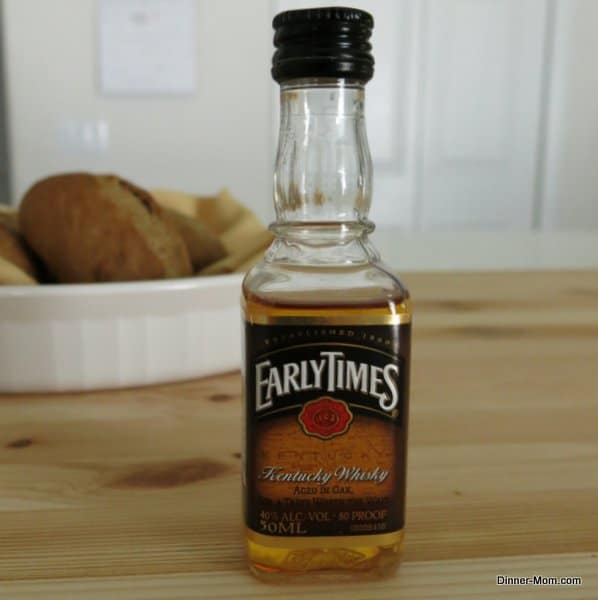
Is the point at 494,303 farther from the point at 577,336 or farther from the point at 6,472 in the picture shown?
the point at 6,472

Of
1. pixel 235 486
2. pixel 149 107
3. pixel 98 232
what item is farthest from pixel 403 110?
pixel 235 486

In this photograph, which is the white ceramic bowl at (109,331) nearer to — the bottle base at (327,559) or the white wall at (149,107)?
the bottle base at (327,559)

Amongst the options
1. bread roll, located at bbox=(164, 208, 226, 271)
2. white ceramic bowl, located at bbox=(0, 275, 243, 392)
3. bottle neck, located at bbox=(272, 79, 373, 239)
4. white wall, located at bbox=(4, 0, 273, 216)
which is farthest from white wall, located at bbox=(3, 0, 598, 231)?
bottle neck, located at bbox=(272, 79, 373, 239)

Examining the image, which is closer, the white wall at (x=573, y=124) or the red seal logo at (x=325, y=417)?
the red seal logo at (x=325, y=417)

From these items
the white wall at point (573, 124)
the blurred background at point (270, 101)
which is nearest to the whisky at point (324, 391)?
the blurred background at point (270, 101)

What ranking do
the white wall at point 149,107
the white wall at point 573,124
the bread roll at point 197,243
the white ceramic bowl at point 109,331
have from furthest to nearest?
1. the white wall at point 573,124
2. the white wall at point 149,107
3. the bread roll at point 197,243
4. the white ceramic bowl at point 109,331

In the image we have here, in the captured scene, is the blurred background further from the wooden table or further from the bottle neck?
the bottle neck

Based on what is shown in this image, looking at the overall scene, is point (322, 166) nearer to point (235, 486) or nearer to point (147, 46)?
point (235, 486)

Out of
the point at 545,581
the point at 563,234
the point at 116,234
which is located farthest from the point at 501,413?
the point at 563,234
